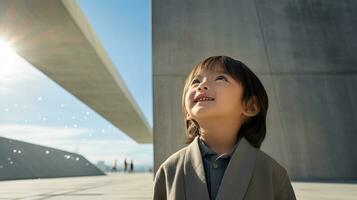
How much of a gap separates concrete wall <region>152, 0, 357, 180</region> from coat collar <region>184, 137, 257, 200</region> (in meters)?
6.11

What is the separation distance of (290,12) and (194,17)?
2.63m

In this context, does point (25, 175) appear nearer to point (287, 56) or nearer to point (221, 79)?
point (287, 56)

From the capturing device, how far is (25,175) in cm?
1625

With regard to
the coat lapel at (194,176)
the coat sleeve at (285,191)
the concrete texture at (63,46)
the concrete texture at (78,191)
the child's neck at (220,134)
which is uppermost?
the concrete texture at (63,46)

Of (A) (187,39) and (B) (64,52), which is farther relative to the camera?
(B) (64,52)

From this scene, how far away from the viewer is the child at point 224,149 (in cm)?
111

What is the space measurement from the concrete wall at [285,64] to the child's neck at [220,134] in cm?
606

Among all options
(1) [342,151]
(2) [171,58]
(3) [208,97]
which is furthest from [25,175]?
(3) [208,97]

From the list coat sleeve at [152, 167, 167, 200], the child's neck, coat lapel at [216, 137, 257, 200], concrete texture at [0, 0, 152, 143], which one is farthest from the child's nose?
concrete texture at [0, 0, 152, 143]

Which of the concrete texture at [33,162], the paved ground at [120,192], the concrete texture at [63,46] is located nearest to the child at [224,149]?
the paved ground at [120,192]

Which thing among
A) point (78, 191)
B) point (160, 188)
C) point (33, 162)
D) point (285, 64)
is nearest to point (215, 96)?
point (160, 188)

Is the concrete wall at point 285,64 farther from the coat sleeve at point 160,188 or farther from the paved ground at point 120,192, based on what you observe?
the coat sleeve at point 160,188

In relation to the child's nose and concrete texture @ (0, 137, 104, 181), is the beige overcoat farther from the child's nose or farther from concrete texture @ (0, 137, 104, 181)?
concrete texture @ (0, 137, 104, 181)

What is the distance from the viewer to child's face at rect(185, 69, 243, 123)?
1162 millimetres
